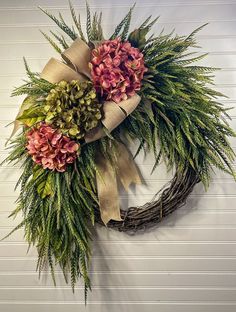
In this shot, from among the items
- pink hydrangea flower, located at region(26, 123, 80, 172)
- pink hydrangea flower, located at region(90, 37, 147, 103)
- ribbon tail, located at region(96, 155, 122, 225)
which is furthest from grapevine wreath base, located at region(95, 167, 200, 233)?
pink hydrangea flower, located at region(90, 37, 147, 103)

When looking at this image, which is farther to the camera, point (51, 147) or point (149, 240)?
point (149, 240)

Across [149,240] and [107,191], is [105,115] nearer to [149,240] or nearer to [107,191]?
[107,191]

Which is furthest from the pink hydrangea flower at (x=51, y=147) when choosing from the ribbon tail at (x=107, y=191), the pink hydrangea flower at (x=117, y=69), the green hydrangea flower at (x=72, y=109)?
the pink hydrangea flower at (x=117, y=69)

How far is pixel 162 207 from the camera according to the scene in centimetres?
123

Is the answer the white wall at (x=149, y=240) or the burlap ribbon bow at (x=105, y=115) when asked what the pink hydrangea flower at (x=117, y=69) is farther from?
the white wall at (x=149, y=240)

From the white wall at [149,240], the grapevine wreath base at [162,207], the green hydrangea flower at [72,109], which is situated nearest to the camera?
the green hydrangea flower at [72,109]

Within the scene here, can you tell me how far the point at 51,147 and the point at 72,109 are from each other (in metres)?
0.16

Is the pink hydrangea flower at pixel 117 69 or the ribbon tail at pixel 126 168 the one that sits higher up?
the pink hydrangea flower at pixel 117 69

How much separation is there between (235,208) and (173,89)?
2.07ft

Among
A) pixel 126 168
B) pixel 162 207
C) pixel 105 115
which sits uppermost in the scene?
pixel 105 115

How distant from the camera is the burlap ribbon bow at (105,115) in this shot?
1.13 m

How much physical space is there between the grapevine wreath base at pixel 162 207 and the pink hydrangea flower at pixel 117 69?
0.41m

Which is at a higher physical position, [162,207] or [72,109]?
[72,109]

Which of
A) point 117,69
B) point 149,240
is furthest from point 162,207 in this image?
point 117,69
